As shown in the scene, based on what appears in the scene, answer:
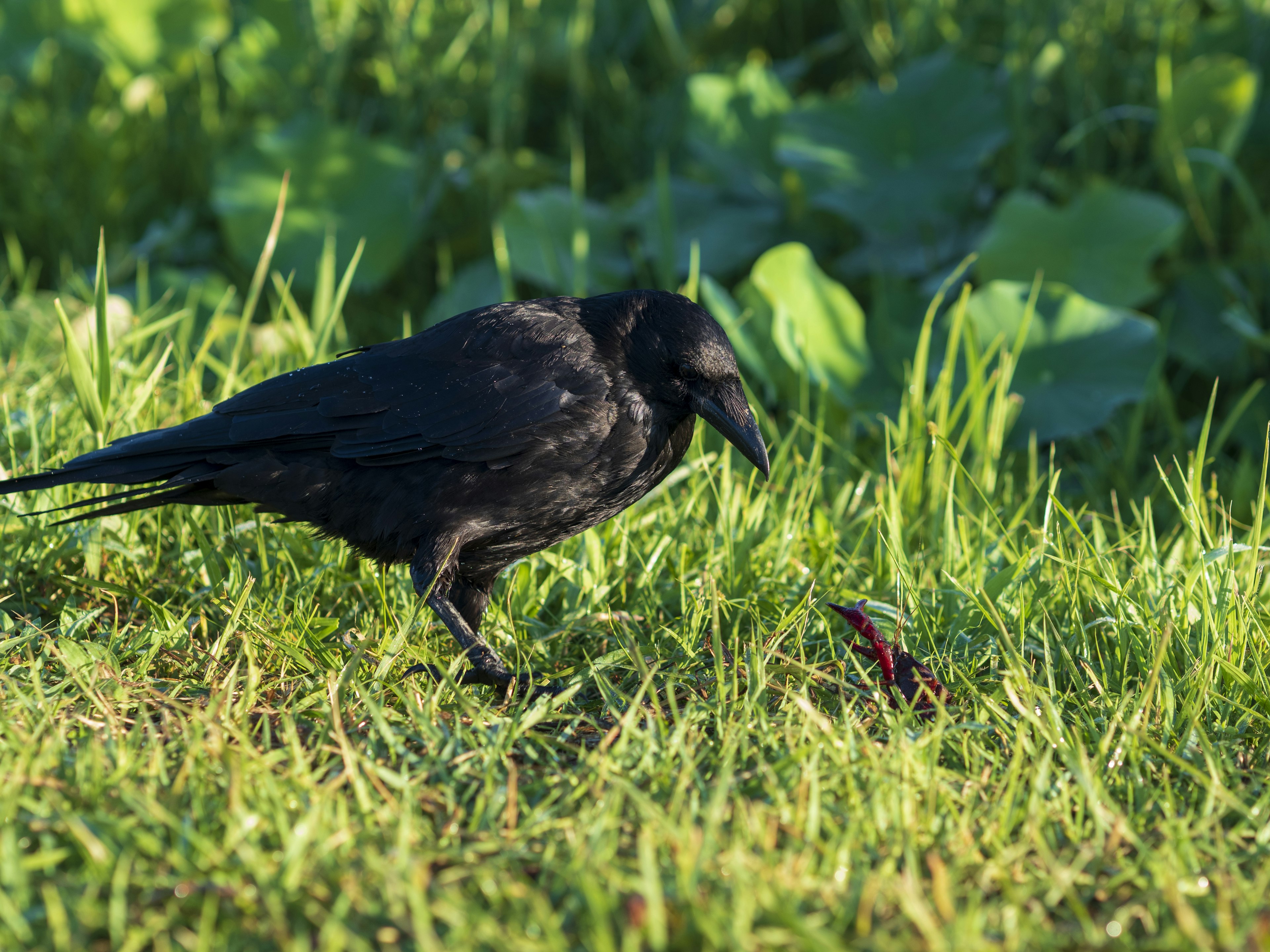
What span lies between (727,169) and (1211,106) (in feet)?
6.23

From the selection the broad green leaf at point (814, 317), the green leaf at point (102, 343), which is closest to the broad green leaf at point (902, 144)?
the broad green leaf at point (814, 317)

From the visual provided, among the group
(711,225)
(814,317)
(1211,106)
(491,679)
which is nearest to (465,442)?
(491,679)

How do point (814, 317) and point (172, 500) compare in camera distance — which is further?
point (814, 317)

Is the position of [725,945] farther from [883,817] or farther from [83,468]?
[83,468]

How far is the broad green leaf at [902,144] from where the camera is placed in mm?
4516

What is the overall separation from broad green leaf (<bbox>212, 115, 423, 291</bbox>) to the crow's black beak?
289 cm

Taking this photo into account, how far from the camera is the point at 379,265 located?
5125mm

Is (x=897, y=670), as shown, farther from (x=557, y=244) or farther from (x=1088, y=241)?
(x=557, y=244)

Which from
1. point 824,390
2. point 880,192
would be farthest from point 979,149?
point 824,390

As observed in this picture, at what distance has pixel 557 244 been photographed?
15.8ft

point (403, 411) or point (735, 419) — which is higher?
point (403, 411)

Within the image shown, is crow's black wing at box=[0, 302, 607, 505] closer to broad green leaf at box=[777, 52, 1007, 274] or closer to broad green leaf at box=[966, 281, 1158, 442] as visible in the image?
broad green leaf at box=[966, 281, 1158, 442]

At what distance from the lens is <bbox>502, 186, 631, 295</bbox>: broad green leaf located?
4.76 m

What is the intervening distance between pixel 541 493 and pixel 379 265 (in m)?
2.96
